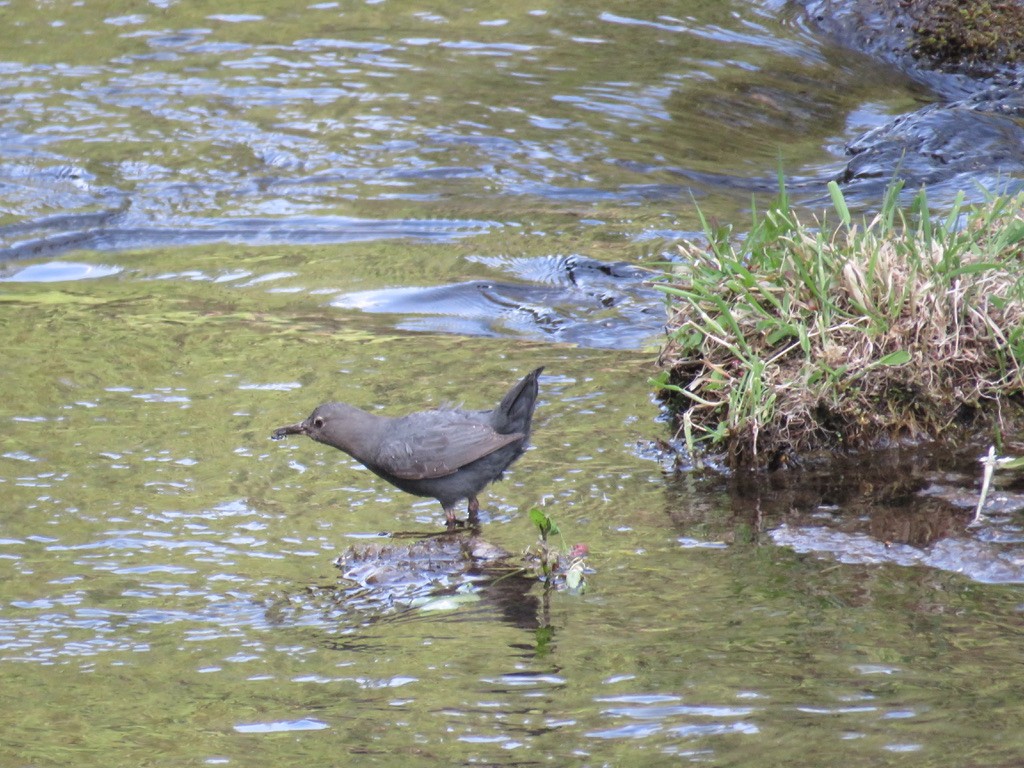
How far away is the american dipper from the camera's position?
5.38m

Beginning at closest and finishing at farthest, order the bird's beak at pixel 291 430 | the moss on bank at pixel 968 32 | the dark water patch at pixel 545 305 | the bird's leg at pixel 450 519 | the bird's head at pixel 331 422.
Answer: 1. the bird's leg at pixel 450 519
2. the bird's head at pixel 331 422
3. the bird's beak at pixel 291 430
4. the dark water patch at pixel 545 305
5. the moss on bank at pixel 968 32

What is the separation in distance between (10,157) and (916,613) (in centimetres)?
897

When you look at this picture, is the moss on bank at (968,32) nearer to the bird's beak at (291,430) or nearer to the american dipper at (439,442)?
the american dipper at (439,442)

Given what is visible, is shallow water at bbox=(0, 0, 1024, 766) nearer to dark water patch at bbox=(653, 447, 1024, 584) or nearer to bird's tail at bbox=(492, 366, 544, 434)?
dark water patch at bbox=(653, 447, 1024, 584)

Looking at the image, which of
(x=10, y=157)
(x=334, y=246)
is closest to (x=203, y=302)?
(x=334, y=246)

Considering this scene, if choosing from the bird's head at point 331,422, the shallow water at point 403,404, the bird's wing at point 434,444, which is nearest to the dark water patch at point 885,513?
the shallow water at point 403,404

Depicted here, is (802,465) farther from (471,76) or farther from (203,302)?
(471,76)

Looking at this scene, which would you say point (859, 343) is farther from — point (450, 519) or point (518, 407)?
point (450, 519)

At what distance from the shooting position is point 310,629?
14.1 feet

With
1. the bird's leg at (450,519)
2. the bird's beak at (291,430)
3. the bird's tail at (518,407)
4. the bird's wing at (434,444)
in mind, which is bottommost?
the bird's leg at (450,519)

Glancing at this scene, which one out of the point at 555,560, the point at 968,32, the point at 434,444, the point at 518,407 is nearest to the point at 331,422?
the point at 434,444

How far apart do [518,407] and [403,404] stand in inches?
48.3

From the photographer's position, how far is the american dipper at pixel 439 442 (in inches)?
212

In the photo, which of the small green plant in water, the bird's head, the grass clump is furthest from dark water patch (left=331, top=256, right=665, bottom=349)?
the small green plant in water
